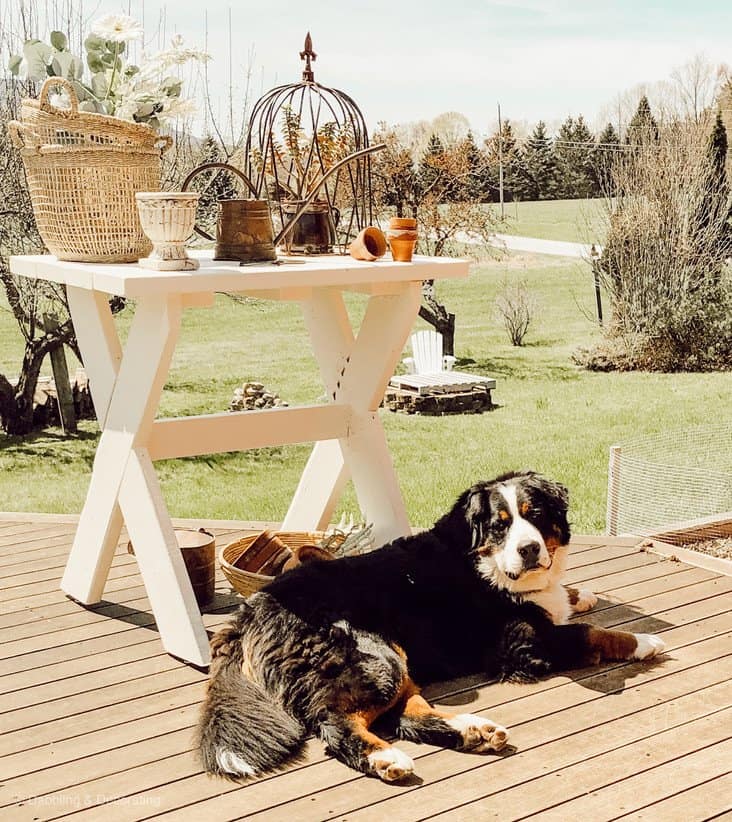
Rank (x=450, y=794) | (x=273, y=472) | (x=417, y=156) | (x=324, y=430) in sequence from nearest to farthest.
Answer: (x=450, y=794) → (x=324, y=430) → (x=273, y=472) → (x=417, y=156)

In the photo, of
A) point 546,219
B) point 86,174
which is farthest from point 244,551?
point 546,219

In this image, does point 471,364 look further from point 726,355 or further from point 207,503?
point 207,503

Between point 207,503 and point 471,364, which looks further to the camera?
point 471,364

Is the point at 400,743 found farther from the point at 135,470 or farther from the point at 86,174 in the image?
the point at 86,174

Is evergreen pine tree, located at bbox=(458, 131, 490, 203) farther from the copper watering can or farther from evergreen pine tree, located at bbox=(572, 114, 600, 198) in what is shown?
the copper watering can

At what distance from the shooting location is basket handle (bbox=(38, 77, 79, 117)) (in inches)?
115

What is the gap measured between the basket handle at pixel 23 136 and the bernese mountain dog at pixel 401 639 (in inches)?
57.7

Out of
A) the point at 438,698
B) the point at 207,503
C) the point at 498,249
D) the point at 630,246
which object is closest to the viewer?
the point at 438,698

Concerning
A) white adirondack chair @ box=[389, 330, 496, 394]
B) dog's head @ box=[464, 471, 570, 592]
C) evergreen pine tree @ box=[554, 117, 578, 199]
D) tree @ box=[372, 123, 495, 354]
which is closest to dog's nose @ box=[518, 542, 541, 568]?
dog's head @ box=[464, 471, 570, 592]

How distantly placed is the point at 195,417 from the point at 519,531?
1.09 meters

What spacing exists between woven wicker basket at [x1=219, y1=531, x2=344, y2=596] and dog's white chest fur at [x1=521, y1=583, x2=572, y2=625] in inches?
30.0

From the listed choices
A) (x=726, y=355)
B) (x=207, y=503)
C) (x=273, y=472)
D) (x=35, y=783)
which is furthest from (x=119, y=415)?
(x=726, y=355)

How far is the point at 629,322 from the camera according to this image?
1035 centimetres

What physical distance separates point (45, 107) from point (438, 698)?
6.42 feet
